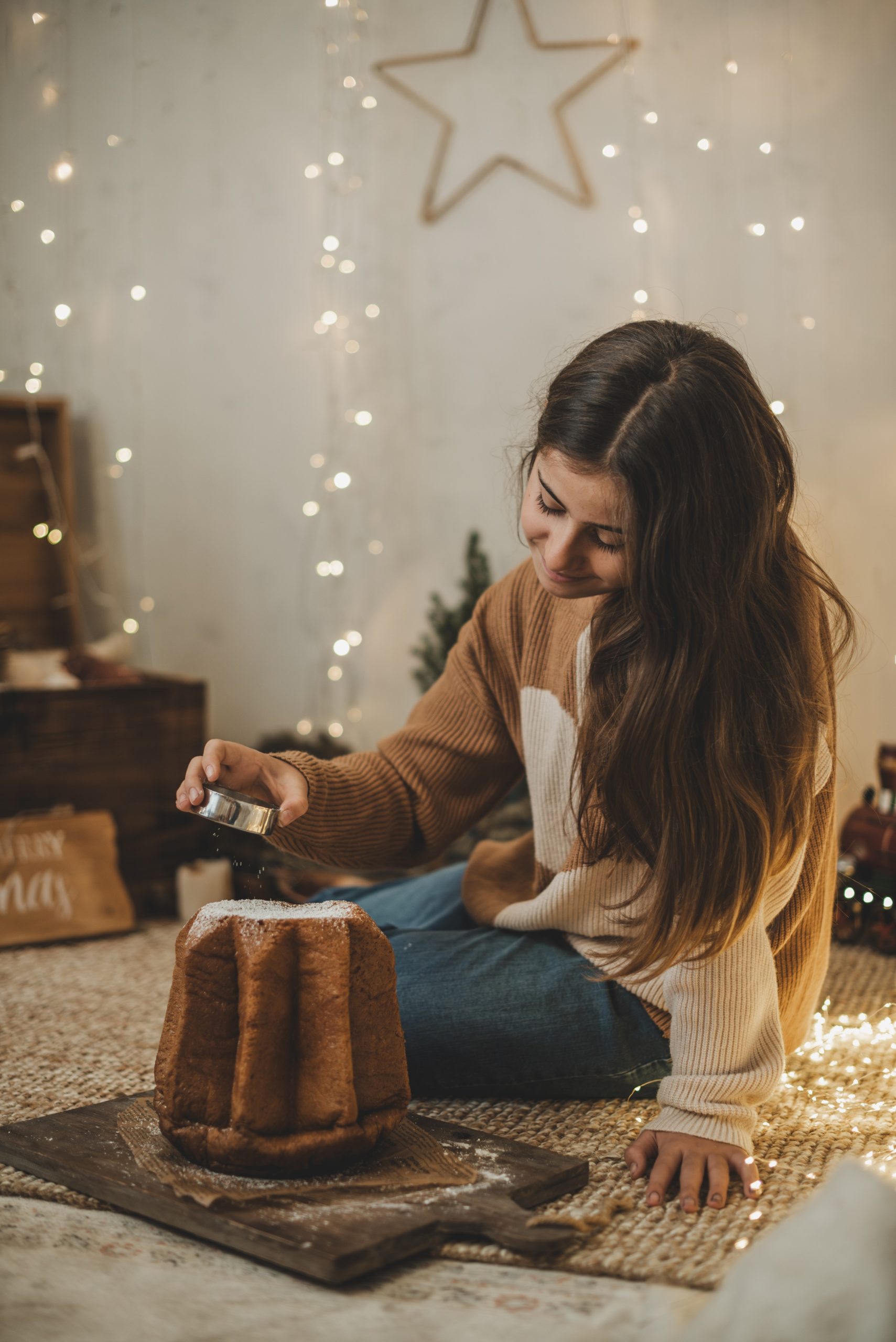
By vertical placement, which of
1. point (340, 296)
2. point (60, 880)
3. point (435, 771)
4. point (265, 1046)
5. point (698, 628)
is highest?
point (340, 296)

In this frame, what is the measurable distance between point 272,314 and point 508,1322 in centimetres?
213

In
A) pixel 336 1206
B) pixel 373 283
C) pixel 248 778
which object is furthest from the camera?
pixel 373 283

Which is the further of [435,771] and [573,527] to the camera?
[435,771]

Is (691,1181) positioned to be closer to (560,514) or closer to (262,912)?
(262,912)

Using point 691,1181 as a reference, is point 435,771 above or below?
above

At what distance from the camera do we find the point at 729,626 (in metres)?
1.00

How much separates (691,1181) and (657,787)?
32 centimetres

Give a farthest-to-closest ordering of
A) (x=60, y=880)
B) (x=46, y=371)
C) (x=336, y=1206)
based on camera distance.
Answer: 1. (x=46, y=371)
2. (x=60, y=880)
3. (x=336, y=1206)

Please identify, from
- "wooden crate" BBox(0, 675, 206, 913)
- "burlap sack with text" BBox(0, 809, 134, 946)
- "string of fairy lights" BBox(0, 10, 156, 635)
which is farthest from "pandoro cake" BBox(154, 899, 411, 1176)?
"string of fairy lights" BBox(0, 10, 156, 635)

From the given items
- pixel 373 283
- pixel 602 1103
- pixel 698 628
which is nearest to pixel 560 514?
pixel 698 628

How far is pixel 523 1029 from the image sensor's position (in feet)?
3.96

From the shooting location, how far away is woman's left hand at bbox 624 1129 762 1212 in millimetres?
963

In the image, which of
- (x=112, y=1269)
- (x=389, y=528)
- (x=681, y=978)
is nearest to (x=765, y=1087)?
(x=681, y=978)

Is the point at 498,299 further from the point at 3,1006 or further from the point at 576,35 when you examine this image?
the point at 3,1006
